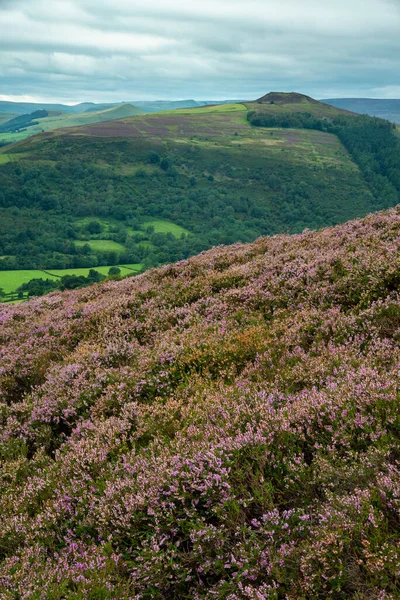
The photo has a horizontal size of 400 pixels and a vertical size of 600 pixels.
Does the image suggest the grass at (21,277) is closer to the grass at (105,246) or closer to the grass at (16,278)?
the grass at (16,278)

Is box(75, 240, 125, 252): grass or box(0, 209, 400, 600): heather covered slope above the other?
box(0, 209, 400, 600): heather covered slope

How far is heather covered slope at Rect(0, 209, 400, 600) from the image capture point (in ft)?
12.1

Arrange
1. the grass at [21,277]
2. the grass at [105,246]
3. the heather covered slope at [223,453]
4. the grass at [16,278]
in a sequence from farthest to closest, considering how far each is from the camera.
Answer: the grass at [105,246]
the grass at [21,277]
the grass at [16,278]
the heather covered slope at [223,453]

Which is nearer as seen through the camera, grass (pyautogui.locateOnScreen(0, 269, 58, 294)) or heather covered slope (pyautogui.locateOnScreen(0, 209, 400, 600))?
heather covered slope (pyautogui.locateOnScreen(0, 209, 400, 600))

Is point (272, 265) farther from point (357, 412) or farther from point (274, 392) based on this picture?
point (357, 412)

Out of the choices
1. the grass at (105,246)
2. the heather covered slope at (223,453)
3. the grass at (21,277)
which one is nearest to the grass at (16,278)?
the grass at (21,277)

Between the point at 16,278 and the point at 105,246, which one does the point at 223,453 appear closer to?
the point at 16,278

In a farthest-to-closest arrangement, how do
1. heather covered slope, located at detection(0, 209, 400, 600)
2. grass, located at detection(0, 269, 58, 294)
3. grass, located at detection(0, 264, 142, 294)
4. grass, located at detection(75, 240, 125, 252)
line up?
grass, located at detection(75, 240, 125, 252), grass, located at detection(0, 264, 142, 294), grass, located at detection(0, 269, 58, 294), heather covered slope, located at detection(0, 209, 400, 600)

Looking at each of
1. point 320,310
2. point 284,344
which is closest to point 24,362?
point 284,344

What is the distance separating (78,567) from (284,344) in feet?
15.9

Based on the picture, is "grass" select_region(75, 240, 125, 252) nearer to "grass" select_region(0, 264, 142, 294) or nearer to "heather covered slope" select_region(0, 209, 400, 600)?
"grass" select_region(0, 264, 142, 294)

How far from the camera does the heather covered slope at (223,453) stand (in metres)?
3.69

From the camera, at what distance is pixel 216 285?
12.4 meters

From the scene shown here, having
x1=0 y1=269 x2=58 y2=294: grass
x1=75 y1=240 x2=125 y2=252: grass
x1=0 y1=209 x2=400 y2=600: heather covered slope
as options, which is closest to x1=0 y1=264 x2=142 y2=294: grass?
x1=0 y1=269 x2=58 y2=294: grass
